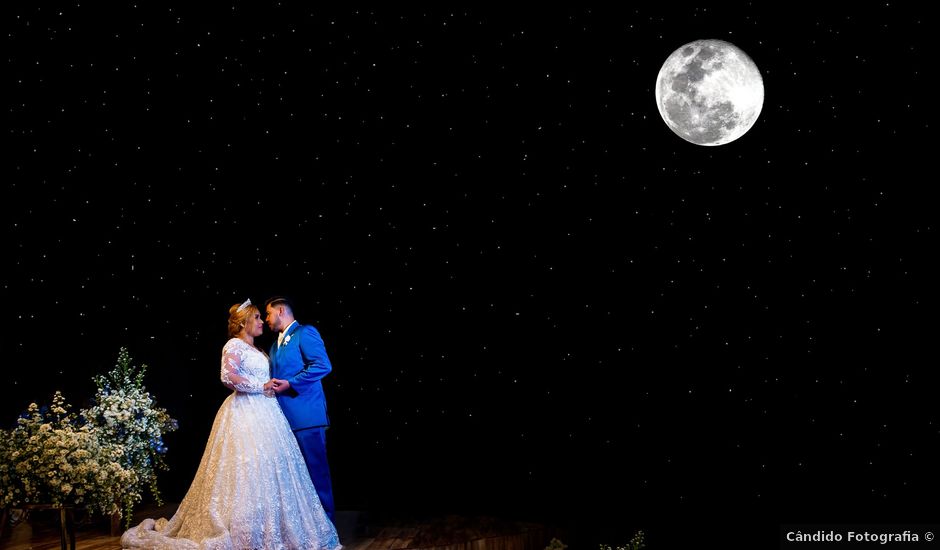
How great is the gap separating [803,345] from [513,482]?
214cm

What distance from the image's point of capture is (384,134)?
5566 mm

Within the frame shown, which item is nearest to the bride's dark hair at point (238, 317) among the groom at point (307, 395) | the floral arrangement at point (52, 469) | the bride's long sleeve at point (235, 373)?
the bride's long sleeve at point (235, 373)

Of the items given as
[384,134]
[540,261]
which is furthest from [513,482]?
[384,134]

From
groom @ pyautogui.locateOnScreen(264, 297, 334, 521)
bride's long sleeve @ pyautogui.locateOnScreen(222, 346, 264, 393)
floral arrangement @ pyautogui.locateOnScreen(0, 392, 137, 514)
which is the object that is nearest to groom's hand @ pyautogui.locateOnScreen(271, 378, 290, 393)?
groom @ pyautogui.locateOnScreen(264, 297, 334, 521)

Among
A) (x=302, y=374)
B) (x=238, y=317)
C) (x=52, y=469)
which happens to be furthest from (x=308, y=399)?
(x=52, y=469)

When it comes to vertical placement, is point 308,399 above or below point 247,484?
above

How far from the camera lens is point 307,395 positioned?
4461 mm

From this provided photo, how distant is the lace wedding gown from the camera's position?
3.90 metres

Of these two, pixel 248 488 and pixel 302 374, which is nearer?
pixel 248 488

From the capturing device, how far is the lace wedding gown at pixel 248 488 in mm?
3902

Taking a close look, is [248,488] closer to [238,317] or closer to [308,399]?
[308,399]

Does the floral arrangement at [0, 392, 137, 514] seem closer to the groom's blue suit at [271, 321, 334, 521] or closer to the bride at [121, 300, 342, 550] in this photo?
the bride at [121, 300, 342, 550]

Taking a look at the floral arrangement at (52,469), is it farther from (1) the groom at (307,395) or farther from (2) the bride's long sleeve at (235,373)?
(1) the groom at (307,395)

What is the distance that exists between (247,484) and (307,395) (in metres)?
0.67
